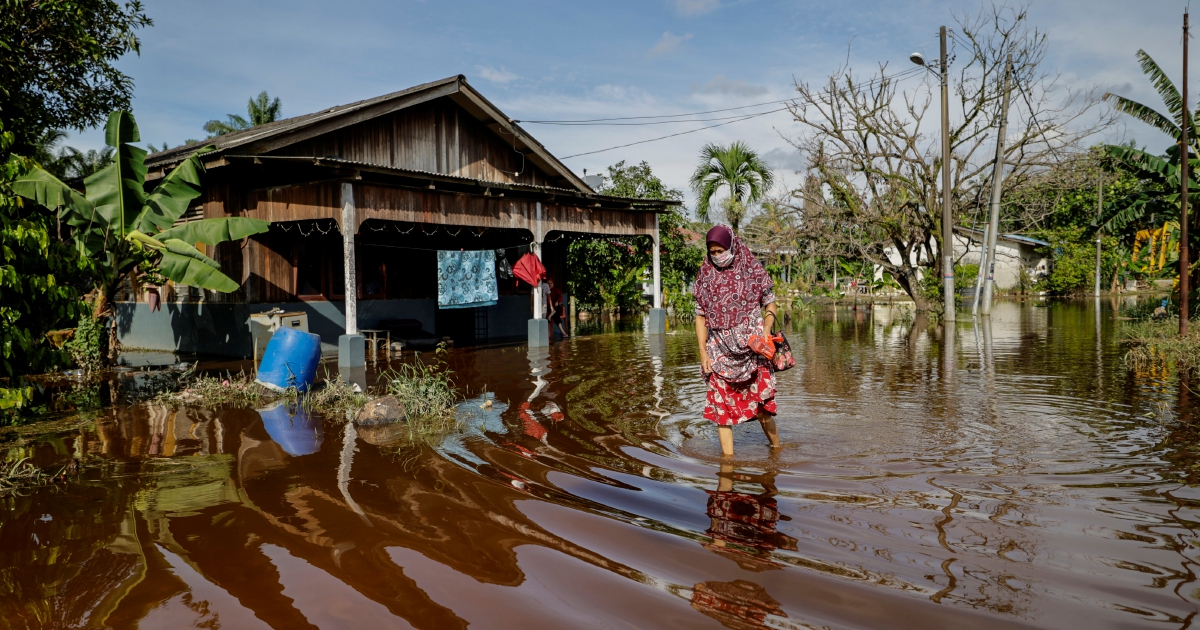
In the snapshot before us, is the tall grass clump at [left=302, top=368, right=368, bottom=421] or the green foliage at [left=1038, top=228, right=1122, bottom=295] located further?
the green foliage at [left=1038, top=228, right=1122, bottom=295]

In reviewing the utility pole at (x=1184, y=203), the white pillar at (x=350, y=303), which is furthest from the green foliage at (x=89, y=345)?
the utility pole at (x=1184, y=203)

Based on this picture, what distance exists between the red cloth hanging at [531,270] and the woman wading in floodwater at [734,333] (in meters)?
9.93

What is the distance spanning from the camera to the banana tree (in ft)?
30.3

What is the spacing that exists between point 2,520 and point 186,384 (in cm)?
525

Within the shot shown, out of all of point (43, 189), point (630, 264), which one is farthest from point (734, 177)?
point (43, 189)

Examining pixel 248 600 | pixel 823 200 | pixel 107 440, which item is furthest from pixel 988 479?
pixel 823 200

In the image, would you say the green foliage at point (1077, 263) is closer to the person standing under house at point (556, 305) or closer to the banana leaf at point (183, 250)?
the person standing under house at point (556, 305)

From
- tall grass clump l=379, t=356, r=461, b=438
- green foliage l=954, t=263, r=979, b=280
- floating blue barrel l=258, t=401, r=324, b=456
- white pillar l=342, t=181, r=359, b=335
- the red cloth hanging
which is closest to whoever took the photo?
floating blue barrel l=258, t=401, r=324, b=456

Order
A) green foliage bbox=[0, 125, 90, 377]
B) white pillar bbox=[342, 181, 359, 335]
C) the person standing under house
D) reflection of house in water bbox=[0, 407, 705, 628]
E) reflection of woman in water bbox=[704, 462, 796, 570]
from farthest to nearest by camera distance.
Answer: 1. the person standing under house
2. white pillar bbox=[342, 181, 359, 335]
3. green foliage bbox=[0, 125, 90, 377]
4. reflection of woman in water bbox=[704, 462, 796, 570]
5. reflection of house in water bbox=[0, 407, 705, 628]

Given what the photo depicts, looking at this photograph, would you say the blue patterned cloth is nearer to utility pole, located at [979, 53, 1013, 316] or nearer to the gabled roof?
the gabled roof

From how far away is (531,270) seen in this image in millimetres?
15438

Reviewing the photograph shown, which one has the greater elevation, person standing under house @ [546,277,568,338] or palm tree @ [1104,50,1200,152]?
palm tree @ [1104,50,1200,152]

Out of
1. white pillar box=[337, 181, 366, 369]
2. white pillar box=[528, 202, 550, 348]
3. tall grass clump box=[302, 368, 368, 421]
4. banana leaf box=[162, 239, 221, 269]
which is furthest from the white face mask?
white pillar box=[528, 202, 550, 348]

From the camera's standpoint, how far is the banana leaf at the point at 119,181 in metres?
9.23
